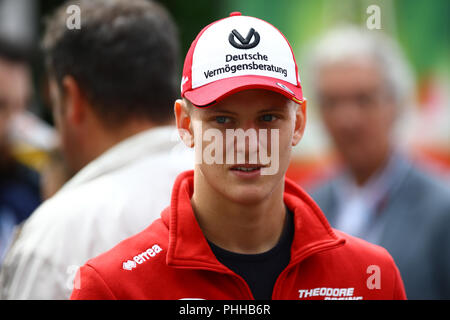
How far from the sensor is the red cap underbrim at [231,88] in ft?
6.05

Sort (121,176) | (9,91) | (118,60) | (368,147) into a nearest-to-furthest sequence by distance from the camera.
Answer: (121,176)
(118,60)
(368,147)
(9,91)

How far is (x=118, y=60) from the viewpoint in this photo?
2.85 meters

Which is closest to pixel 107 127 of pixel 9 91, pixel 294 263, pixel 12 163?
pixel 294 263

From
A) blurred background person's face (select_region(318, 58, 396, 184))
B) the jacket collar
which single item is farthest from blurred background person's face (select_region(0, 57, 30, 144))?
the jacket collar

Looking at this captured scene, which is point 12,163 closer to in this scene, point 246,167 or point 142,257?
point 142,257

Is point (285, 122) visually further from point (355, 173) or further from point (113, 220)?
point (355, 173)

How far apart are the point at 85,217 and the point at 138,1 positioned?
1.08 m

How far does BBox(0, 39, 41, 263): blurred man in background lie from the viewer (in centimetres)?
500

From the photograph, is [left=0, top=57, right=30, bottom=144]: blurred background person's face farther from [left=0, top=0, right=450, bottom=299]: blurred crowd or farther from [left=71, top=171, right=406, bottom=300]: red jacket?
[left=71, top=171, right=406, bottom=300]: red jacket

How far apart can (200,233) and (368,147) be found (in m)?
3.08

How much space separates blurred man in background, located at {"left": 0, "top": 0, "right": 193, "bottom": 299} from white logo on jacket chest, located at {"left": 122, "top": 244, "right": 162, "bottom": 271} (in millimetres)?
464

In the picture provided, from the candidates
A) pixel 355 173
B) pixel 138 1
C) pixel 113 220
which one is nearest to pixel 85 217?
pixel 113 220

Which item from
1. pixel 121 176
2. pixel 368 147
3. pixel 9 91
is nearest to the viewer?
pixel 121 176

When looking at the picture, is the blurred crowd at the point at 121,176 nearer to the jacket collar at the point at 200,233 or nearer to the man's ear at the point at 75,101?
the man's ear at the point at 75,101
